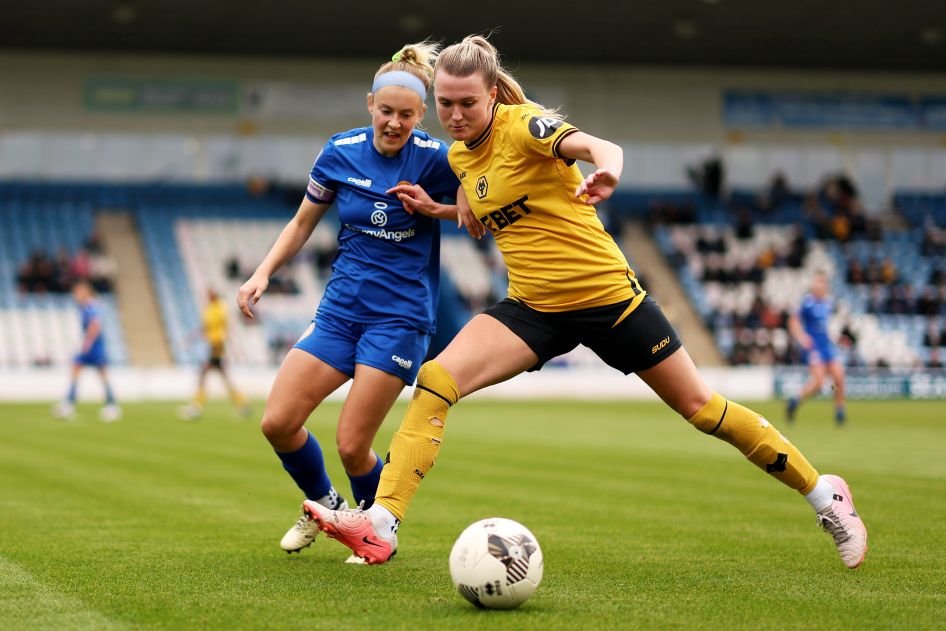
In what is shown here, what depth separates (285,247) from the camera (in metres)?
7.13

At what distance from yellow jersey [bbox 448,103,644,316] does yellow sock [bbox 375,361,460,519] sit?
64 cm

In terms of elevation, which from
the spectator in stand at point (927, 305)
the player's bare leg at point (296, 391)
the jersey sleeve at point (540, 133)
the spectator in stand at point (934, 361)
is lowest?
the spectator in stand at point (934, 361)

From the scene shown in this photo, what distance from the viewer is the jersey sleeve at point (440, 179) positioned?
6.95 meters

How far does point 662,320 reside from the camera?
21.4 ft

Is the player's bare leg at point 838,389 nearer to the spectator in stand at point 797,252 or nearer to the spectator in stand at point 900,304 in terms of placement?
the spectator in stand at point 900,304

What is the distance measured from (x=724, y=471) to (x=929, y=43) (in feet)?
109

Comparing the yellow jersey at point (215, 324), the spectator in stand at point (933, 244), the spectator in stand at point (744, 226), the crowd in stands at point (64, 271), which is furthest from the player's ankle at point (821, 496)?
the spectator in stand at point (933, 244)

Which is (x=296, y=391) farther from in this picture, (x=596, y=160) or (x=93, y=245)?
(x=93, y=245)

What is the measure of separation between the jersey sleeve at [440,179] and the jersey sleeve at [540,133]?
77cm

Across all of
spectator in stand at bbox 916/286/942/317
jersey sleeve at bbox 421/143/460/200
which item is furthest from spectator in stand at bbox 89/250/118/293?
jersey sleeve at bbox 421/143/460/200

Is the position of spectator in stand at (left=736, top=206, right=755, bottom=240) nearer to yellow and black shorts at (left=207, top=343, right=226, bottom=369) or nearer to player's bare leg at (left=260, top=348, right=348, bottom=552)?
yellow and black shorts at (left=207, top=343, right=226, bottom=369)

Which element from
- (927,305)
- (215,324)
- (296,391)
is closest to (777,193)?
(927,305)

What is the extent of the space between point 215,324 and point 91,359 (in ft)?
7.64

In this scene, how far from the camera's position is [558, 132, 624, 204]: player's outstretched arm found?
557 centimetres
